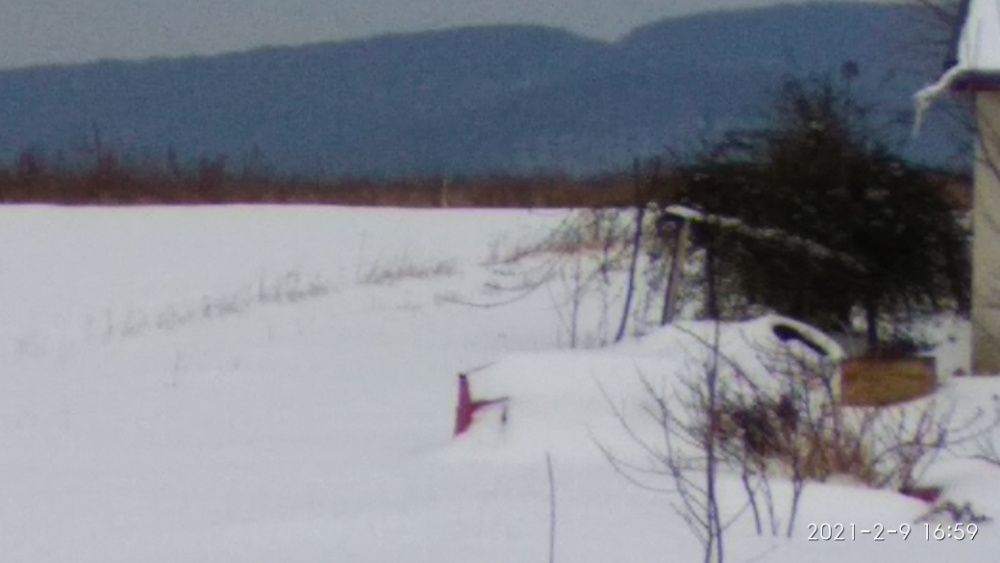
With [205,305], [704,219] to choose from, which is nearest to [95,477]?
[704,219]

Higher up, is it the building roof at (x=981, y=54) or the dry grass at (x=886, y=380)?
the building roof at (x=981, y=54)

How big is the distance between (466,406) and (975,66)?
481 centimetres

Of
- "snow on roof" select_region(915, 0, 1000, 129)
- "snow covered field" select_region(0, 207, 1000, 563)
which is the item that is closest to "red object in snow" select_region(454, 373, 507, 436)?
"snow covered field" select_region(0, 207, 1000, 563)

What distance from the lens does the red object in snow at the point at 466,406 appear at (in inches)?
496

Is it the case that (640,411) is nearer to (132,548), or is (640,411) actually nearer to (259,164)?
(132,548)

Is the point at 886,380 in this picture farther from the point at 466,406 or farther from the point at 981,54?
the point at 466,406

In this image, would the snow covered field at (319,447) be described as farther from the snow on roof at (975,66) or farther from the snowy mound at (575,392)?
the snow on roof at (975,66)

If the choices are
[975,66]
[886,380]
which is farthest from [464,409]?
[975,66]

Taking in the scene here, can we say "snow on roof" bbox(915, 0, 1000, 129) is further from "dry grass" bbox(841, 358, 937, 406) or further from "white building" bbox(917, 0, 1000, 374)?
"dry grass" bbox(841, 358, 937, 406)

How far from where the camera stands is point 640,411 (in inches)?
496

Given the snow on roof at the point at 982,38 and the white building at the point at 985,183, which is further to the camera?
the white building at the point at 985,183

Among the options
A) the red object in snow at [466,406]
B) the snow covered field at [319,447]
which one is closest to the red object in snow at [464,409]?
the red object in snow at [466,406]

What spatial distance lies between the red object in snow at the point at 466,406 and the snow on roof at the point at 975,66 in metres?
4.13

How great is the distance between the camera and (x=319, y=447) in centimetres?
1318
